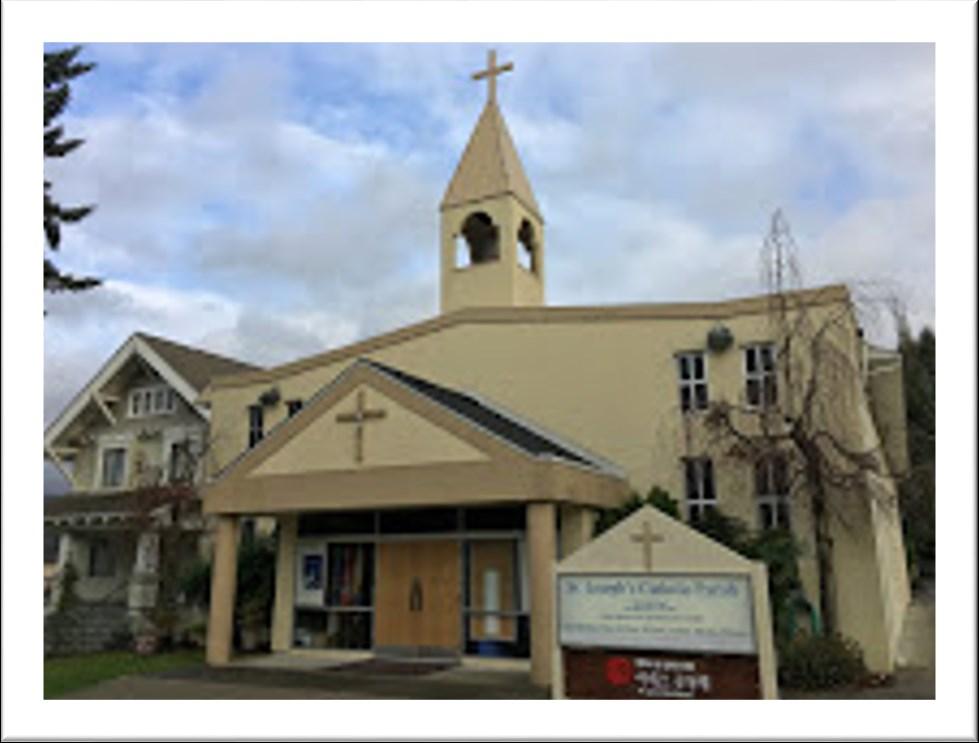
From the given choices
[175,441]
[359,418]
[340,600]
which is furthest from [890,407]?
[175,441]

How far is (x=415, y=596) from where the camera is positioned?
47.2ft

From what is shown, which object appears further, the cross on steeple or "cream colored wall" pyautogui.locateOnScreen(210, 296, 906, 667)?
the cross on steeple

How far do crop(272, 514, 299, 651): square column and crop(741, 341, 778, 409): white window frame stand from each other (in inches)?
370

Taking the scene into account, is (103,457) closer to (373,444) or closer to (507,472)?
(373,444)

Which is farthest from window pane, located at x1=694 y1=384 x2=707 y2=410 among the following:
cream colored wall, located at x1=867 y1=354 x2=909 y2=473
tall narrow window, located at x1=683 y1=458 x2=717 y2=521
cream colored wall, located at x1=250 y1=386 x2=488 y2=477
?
cream colored wall, located at x1=867 y1=354 x2=909 y2=473

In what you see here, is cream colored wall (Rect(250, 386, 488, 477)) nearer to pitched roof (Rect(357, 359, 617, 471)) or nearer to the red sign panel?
pitched roof (Rect(357, 359, 617, 471))

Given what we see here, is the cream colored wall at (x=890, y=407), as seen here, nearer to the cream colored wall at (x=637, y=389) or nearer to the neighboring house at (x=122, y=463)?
the cream colored wall at (x=637, y=389)

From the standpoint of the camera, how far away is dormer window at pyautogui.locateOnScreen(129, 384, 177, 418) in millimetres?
23933

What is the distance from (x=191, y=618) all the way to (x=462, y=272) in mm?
10513

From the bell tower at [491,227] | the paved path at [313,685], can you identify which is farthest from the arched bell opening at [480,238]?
the paved path at [313,685]

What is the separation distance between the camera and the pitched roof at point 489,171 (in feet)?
65.5

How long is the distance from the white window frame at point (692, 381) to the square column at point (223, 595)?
8.90 metres

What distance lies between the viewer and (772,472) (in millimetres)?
13359

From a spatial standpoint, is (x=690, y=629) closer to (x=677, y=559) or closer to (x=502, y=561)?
(x=677, y=559)
